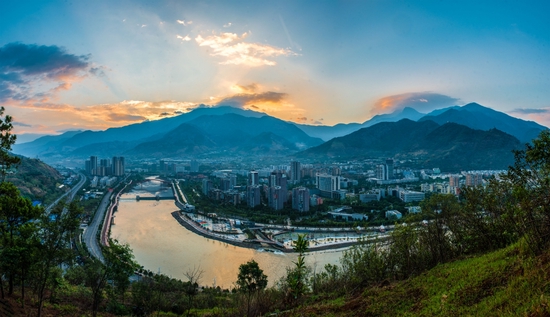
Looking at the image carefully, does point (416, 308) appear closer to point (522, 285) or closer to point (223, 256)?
point (522, 285)

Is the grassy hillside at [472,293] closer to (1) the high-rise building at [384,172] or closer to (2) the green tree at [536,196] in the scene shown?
(2) the green tree at [536,196]

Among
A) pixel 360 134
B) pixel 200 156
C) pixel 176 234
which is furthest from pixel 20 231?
pixel 200 156

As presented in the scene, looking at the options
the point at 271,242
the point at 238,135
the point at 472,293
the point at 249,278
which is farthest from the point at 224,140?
the point at 472,293

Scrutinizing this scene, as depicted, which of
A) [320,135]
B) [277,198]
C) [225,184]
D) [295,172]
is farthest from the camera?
[320,135]

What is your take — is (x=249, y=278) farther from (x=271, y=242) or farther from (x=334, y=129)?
(x=334, y=129)

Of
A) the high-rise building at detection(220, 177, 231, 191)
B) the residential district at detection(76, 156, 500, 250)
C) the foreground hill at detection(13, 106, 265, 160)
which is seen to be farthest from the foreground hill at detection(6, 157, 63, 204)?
the foreground hill at detection(13, 106, 265, 160)

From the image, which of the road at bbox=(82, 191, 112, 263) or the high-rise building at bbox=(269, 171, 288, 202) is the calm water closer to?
the road at bbox=(82, 191, 112, 263)

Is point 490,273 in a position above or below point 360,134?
below
